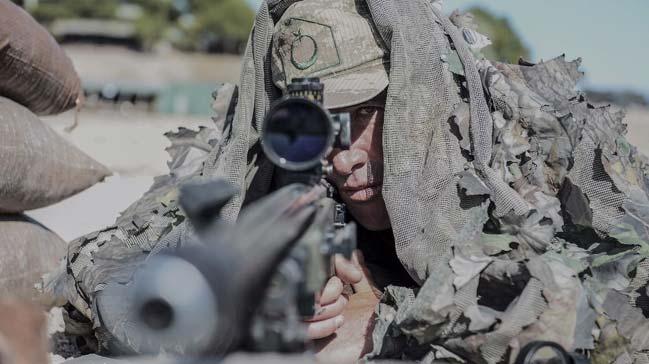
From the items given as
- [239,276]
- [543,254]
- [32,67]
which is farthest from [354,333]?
[32,67]

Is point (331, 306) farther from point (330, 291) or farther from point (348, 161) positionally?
point (348, 161)

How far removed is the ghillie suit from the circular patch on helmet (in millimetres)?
220

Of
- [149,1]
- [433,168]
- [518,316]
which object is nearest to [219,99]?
[433,168]

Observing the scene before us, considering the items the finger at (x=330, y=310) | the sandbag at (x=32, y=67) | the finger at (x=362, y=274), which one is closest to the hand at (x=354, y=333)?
the finger at (x=362, y=274)

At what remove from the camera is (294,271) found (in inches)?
62.2

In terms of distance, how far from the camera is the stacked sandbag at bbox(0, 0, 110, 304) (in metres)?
3.61

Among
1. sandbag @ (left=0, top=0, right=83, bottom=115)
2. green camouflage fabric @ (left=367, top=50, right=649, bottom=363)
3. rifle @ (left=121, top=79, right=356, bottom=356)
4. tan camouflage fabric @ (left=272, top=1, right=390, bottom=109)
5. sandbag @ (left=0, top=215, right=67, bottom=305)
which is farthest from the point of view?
sandbag @ (left=0, top=0, right=83, bottom=115)

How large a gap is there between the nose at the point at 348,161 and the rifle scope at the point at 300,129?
95cm

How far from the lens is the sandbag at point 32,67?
12.4 feet

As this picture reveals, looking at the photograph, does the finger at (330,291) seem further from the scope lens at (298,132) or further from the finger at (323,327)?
the scope lens at (298,132)

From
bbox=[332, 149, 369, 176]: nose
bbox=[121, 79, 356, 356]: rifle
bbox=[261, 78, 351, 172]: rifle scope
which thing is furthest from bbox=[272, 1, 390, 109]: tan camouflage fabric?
bbox=[121, 79, 356, 356]: rifle

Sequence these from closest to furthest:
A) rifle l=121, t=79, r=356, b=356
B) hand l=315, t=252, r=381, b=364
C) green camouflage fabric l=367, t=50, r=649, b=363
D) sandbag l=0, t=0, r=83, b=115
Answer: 1. rifle l=121, t=79, r=356, b=356
2. green camouflage fabric l=367, t=50, r=649, b=363
3. hand l=315, t=252, r=381, b=364
4. sandbag l=0, t=0, r=83, b=115

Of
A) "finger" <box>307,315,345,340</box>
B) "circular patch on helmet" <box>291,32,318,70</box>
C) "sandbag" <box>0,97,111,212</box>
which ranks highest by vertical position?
"circular patch on helmet" <box>291,32,318,70</box>

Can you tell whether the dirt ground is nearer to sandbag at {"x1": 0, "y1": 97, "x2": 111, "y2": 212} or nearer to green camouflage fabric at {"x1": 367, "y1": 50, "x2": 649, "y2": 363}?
sandbag at {"x1": 0, "y1": 97, "x2": 111, "y2": 212}
